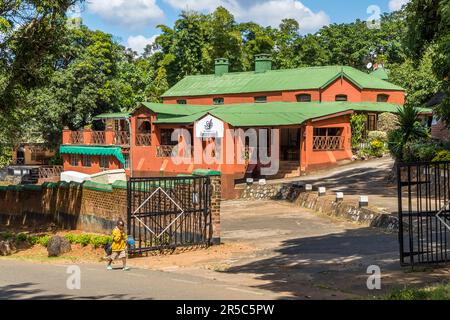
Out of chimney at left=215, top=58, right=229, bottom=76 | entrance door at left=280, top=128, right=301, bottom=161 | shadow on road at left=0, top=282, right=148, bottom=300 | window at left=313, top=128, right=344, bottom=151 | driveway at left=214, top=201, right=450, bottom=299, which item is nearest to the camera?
shadow on road at left=0, top=282, right=148, bottom=300

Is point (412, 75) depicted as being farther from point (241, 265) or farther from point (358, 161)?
point (241, 265)

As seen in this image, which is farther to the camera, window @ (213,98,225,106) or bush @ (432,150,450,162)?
window @ (213,98,225,106)

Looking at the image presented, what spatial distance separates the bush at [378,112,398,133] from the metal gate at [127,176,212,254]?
26.4 metres

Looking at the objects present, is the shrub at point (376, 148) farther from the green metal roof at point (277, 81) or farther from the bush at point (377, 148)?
the green metal roof at point (277, 81)

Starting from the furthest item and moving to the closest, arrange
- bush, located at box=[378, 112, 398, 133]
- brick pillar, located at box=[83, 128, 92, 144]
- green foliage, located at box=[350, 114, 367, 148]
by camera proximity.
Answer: brick pillar, located at box=[83, 128, 92, 144], bush, located at box=[378, 112, 398, 133], green foliage, located at box=[350, 114, 367, 148]

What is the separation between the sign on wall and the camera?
3641 cm

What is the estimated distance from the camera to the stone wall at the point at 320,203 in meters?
20.9

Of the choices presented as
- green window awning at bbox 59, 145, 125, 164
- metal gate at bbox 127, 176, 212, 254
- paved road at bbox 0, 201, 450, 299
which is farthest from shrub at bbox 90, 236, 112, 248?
green window awning at bbox 59, 145, 125, 164

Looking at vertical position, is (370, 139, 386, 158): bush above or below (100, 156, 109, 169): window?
above

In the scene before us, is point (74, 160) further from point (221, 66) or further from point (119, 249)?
point (119, 249)

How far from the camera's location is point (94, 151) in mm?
49188

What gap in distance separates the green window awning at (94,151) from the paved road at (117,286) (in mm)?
31400

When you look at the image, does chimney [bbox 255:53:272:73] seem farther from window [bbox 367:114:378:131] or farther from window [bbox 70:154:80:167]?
window [bbox 70:154:80:167]
